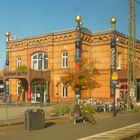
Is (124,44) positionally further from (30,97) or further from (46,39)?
(30,97)

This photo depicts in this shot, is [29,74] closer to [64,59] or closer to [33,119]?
[64,59]

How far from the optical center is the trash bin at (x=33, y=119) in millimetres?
17984

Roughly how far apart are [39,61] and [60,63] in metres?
4.54

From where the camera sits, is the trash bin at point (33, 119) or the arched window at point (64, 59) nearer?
the trash bin at point (33, 119)

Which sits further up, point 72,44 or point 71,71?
point 72,44

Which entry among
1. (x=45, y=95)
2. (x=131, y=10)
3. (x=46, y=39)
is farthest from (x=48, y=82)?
(x=131, y=10)

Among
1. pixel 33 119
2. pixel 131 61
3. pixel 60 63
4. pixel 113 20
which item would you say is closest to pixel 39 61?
pixel 60 63

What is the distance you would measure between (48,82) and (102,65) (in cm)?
856

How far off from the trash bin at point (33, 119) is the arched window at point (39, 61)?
3791 centimetres

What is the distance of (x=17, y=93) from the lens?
61.3 m

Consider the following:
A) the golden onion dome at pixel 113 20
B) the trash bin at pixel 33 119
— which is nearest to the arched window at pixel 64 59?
the golden onion dome at pixel 113 20

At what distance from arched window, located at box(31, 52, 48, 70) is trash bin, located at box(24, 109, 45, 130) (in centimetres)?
3791

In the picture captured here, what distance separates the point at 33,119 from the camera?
18188 millimetres

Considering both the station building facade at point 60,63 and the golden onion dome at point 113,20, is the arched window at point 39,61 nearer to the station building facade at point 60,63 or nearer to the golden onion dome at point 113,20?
the station building facade at point 60,63
